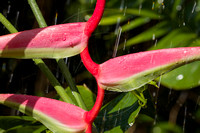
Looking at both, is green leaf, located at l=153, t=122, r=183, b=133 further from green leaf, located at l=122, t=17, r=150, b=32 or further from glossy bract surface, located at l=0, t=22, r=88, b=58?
glossy bract surface, located at l=0, t=22, r=88, b=58

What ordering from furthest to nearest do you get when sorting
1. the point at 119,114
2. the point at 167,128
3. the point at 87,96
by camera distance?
1. the point at 167,128
2. the point at 87,96
3. the point at 119,114

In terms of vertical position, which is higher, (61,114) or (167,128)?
(61,114)

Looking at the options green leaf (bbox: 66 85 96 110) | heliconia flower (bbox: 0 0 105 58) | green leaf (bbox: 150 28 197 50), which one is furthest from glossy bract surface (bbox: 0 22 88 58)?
green leaf (bbox: 150 28 197 50)

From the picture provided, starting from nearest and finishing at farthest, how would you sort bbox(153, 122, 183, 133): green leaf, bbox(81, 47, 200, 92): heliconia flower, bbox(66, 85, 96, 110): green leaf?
bbox(81, 47, 200, 92): heliconia flower → bbox(66, 85, 96, 110): green leaf → bbox(153, 122, 183, 133): green leaf

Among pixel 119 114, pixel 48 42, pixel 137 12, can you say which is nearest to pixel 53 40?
pixel 48 42

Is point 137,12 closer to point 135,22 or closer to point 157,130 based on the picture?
point 135,22

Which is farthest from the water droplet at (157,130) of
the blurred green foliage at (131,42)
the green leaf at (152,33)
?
the green leaf at (152,33)

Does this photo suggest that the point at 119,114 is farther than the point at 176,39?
No

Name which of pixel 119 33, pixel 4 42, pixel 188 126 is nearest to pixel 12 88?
pixel 119 33
